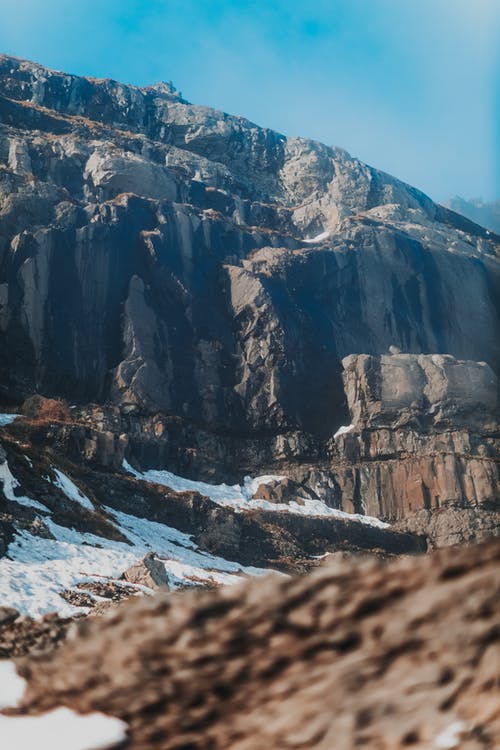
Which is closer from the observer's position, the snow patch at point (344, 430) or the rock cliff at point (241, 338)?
the rock cliff at point (241, 338)

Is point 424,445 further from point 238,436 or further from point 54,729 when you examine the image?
point 54,729

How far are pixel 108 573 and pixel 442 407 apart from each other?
48.7 m

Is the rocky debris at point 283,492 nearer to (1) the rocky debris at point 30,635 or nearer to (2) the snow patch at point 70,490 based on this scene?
(2) the snow patch at point 70,490

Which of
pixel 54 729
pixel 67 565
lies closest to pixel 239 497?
pixel 67 565

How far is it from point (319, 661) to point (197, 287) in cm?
7280

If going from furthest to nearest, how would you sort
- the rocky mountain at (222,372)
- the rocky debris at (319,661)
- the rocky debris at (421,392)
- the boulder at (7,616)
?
the rocky debris at (421,392) < the rocky mountain at (222,372) < the boulder at (7,616) < the rocky debris at (319,661)


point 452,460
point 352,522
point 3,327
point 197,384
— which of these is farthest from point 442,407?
point 3,327

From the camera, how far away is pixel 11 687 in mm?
2939

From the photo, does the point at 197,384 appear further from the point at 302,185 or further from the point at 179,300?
the point at 302,185

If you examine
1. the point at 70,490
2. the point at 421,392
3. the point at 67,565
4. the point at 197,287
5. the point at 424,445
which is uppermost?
the point at 197,287

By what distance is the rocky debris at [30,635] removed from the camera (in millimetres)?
3441

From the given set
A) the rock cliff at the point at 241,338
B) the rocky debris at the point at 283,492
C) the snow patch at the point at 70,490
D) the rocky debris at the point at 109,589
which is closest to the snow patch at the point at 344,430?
the rock cliff at the point at 241,338

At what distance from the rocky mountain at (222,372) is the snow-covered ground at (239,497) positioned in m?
0.31

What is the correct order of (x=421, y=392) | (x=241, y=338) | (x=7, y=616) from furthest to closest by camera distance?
(x=241, y=338)
(x=421, y=392)
(x=7, y=616)
